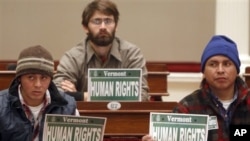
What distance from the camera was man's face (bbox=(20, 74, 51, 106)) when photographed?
2694 mm

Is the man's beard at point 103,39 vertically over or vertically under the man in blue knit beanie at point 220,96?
over

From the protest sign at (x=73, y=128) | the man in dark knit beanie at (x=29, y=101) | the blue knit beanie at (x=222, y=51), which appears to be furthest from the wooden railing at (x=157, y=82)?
the protest sign at (x=73, y=128)

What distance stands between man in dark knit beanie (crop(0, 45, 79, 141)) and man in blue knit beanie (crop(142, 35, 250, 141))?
2.24ft

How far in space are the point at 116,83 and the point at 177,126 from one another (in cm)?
84

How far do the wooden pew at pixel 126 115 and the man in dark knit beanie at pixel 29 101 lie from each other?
595 millimetres

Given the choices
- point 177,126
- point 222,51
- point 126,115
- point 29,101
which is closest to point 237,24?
point 126,115

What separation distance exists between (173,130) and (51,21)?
13.1 feet

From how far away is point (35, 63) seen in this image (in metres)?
2.73

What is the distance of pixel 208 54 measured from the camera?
296cm

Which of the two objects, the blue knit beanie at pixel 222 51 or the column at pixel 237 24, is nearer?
the blue knit beanie at pixel 222 51

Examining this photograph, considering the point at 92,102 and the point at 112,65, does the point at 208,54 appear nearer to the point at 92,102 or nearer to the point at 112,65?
the point at 92,102

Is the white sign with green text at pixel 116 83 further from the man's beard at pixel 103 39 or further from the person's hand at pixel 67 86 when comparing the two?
the man's beard at pixel 103 39

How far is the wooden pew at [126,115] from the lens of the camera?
337 cm

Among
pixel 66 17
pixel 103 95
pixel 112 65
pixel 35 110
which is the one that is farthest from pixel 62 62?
pixel 66 17
